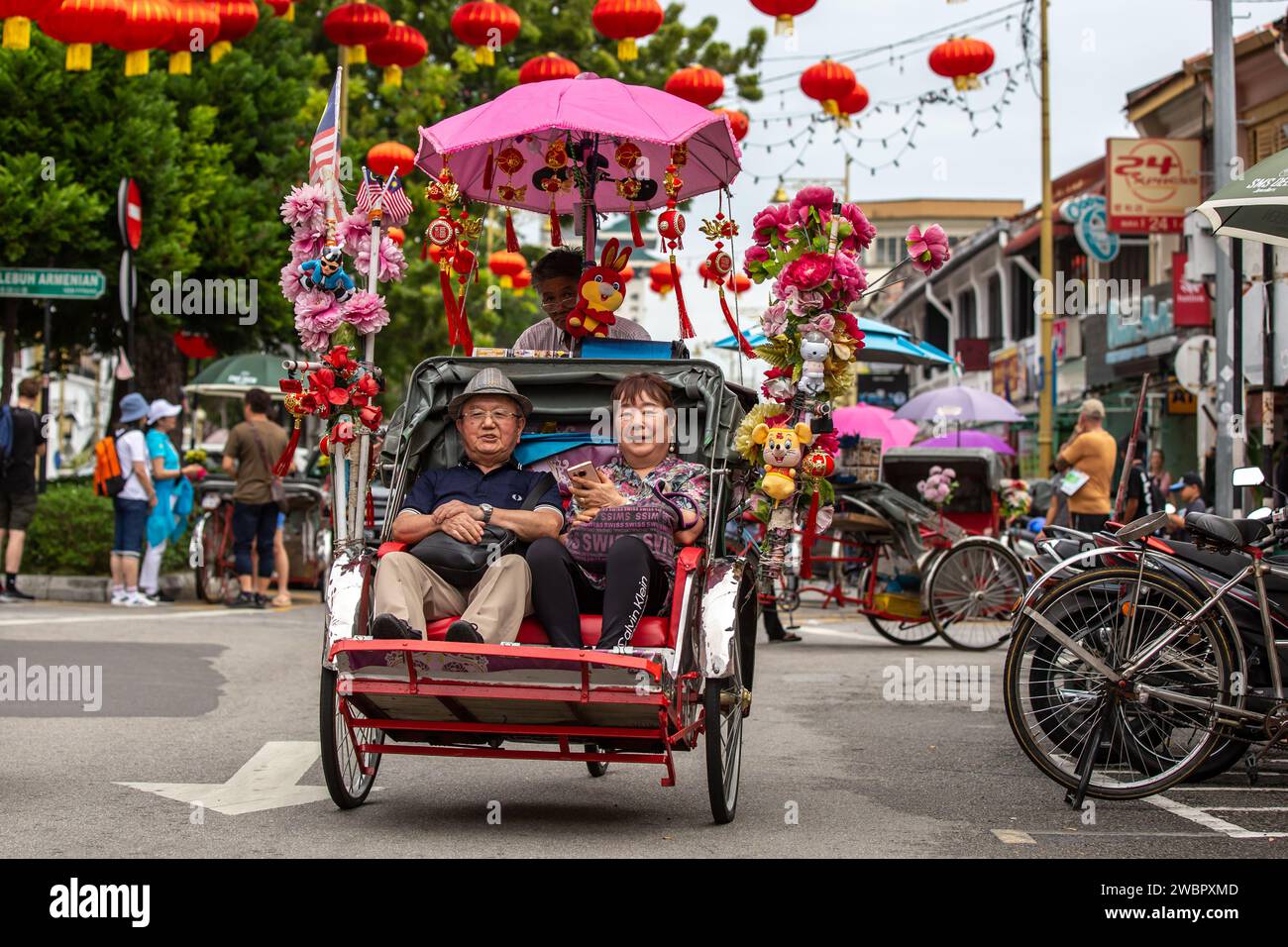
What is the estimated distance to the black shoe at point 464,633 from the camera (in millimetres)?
6324

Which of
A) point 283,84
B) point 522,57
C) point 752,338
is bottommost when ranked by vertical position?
point 752,338

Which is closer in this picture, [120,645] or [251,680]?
[251,680]

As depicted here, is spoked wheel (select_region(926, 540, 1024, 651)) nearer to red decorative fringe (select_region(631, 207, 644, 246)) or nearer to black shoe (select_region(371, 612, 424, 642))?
red decorative fringe (select_region(631, 207, 644, 246))

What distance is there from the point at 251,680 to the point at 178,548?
7.54m

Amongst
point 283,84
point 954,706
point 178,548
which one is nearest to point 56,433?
point 283,84

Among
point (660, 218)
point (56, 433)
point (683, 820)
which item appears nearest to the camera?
point (683, 820)

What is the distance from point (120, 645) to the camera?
1278 centimetres

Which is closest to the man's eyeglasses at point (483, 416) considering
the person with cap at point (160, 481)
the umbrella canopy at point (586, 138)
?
the umbrella canopy at point (586, 138)

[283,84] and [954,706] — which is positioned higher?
[283,84]

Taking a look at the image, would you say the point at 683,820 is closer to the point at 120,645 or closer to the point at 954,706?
the point at 954,706

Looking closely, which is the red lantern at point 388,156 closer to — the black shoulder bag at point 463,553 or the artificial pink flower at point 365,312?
the artificial pink flower at point 365,312

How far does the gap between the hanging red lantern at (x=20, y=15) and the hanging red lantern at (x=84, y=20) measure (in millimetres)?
58

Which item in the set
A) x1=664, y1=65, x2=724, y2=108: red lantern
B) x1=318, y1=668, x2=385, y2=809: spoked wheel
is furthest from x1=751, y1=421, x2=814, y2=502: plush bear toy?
x1=664, y1=65, x2=724, y2=108: red lantern

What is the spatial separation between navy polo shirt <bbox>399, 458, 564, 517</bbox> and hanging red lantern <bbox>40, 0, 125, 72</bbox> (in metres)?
6.45
